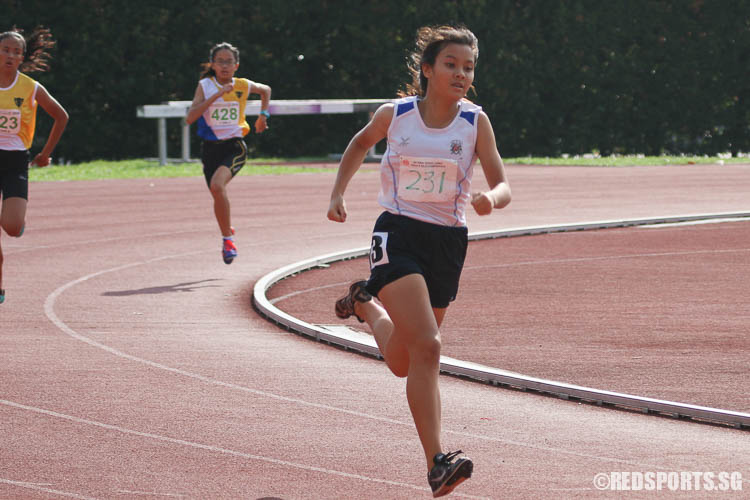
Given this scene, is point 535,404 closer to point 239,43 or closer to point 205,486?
point 205,486

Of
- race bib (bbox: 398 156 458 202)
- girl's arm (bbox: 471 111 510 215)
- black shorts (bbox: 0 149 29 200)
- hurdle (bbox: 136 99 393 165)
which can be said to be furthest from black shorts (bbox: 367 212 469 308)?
hurdle (bbox: 136 99 393 165)

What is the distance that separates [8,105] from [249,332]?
2978 mm

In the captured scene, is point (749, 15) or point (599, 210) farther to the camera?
point (749, 15)

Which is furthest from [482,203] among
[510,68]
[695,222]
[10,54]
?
[510,68]

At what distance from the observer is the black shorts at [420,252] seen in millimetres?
5770

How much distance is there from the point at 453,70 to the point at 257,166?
25.1 m

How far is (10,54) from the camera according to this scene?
34.2ft

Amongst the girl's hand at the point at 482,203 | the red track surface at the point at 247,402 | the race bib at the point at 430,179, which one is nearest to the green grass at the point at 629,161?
the red track surface at the point at 247,402

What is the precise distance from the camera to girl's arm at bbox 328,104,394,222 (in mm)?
5984

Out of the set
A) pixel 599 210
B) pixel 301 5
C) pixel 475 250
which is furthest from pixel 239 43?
pixel 475 250

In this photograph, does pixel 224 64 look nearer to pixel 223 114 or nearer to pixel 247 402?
pixel 223 114

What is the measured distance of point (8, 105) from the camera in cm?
1052

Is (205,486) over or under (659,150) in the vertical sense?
over

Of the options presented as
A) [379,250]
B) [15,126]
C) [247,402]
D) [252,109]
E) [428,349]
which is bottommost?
[252,109]
